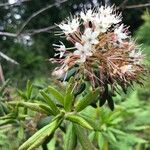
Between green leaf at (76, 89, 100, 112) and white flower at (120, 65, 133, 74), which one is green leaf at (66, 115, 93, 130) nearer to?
green leaf at (76, 89, 100, 112)

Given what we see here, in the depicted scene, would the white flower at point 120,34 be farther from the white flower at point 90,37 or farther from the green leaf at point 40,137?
the green leaf at point 40,137

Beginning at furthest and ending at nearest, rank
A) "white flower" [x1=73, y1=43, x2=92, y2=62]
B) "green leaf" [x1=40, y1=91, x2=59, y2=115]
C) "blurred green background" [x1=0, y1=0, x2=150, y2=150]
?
"blurred green background" [x1=0, y1=0, x2=150, y2=150], "green leaf" [x1=40, y1=91, x2=59, y2=115], "white flower" [x1=73, y1=43, x2=92, y2=62]

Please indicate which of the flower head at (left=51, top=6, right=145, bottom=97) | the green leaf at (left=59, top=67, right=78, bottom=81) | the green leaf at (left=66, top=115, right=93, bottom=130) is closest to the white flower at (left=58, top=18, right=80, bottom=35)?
the flower head at (left=51, top=6, right=145, bottom=97)

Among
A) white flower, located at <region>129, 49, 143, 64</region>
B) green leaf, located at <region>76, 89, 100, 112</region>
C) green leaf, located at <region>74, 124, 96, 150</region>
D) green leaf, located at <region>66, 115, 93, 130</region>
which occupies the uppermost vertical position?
white flower, located at <region>129, 49, 143, 64</region>

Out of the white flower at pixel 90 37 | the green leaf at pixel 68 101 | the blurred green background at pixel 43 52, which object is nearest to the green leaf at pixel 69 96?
the green leaf at pixel 68 101

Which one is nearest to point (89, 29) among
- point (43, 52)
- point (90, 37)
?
point (90, 37)

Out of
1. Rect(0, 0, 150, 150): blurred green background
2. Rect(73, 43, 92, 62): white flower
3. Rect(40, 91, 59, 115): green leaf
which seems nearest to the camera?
Rect(73, 43, 92, 62): white flower
